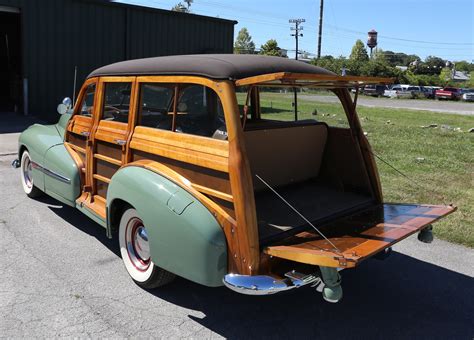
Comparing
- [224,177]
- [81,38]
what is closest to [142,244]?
[224,177]

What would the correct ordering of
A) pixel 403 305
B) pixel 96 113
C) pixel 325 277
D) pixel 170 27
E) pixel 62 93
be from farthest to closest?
pixel 170 27 → pixel 62 93 → pixel 96 113 → pixel 403 305 → pixel 325 277

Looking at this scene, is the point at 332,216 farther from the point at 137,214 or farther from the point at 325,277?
the point at 137,214

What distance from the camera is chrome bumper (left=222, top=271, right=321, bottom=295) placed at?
2.76 meters

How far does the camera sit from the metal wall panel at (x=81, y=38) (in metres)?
13.9

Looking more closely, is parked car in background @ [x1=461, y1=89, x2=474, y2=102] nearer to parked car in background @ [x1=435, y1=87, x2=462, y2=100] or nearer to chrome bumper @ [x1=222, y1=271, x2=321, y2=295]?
parked car in background @ [x1=435, y1=87, x2=462, y2=100]

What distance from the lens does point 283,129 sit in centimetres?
401

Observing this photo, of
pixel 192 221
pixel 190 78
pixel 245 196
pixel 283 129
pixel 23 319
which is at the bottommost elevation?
pixel 23 319

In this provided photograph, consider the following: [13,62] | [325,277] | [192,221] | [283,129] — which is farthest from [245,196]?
[13,62]

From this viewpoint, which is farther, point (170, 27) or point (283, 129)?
point (170, 27)

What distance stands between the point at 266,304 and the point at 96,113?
2.46 m

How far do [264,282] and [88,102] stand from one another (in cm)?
300

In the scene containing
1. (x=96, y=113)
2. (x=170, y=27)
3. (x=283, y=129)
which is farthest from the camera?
(x=170, y=27)

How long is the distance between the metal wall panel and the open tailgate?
12.9 m

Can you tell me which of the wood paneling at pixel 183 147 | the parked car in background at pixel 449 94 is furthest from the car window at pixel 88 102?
the parked car in background at pixel 449 94
